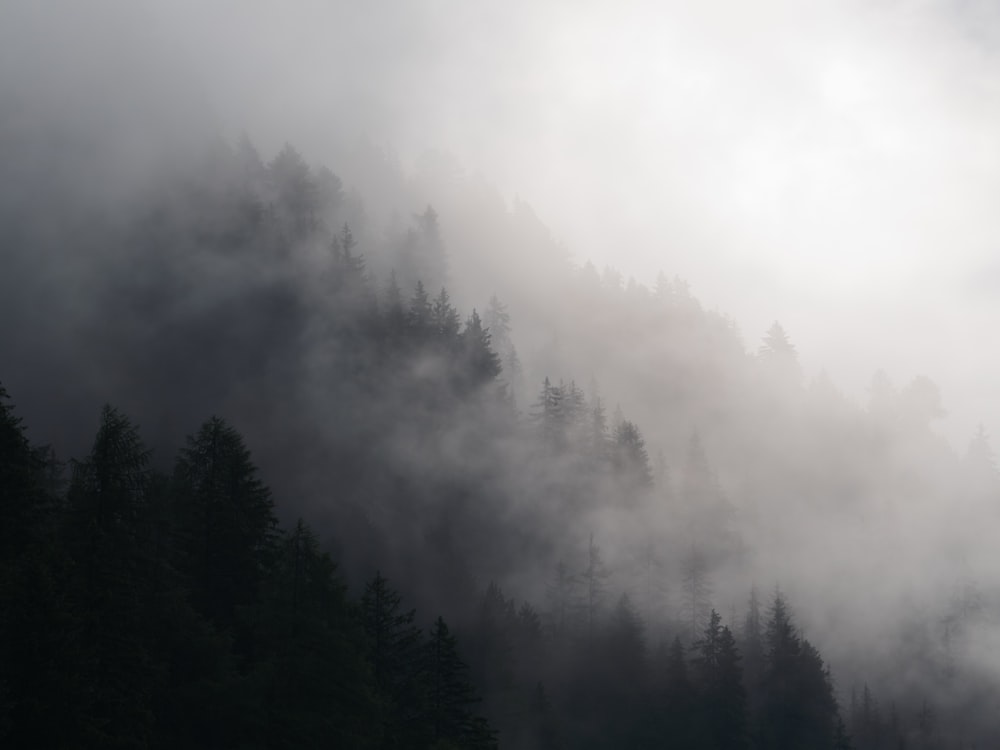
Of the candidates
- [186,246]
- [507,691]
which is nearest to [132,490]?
[507,691]

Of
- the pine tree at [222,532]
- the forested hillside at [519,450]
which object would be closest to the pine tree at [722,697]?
the forested hillside at [519,450]

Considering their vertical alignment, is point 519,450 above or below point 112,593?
above

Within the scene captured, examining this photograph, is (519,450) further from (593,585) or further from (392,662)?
(392,662)

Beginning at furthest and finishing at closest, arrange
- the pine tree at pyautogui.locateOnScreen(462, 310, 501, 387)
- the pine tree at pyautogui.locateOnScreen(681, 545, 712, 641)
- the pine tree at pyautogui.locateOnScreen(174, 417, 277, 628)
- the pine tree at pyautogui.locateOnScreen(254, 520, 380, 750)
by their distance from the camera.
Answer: the pine tree at pyautogui.locateOnScreen(462, 310, 501, 387) → the pine tree at pyautogui.locateOnScreen(681, 545, 712, 641) → the pine tree at pyautogui.locateOnScreen(174, 417, 277, 628) → the pine tree at pyautogui.locateOnScreen(254, 520, 380, 750)

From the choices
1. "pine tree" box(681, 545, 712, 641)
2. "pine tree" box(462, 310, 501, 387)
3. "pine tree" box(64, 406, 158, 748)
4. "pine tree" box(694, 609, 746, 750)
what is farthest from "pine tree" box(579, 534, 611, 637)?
"pine tree" box(64, 406, 158, 748)

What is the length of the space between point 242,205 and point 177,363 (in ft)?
98.0

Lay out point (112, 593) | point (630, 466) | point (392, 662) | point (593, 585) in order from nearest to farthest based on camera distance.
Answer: point (112, 593)
point (392, 662)
point (593, 585)
point (630, 466)

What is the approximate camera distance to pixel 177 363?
379 feet

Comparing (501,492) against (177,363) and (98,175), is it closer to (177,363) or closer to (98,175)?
(177,363)

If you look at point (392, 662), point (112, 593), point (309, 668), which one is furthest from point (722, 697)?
point (112, 593)

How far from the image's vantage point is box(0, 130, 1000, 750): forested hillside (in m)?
89.4

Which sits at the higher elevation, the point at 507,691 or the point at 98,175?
the point at 98,175

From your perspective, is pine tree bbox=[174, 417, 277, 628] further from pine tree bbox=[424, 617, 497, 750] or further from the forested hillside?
pine tree bbox=[424, 617, 497, 750]

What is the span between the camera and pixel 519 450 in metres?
118
